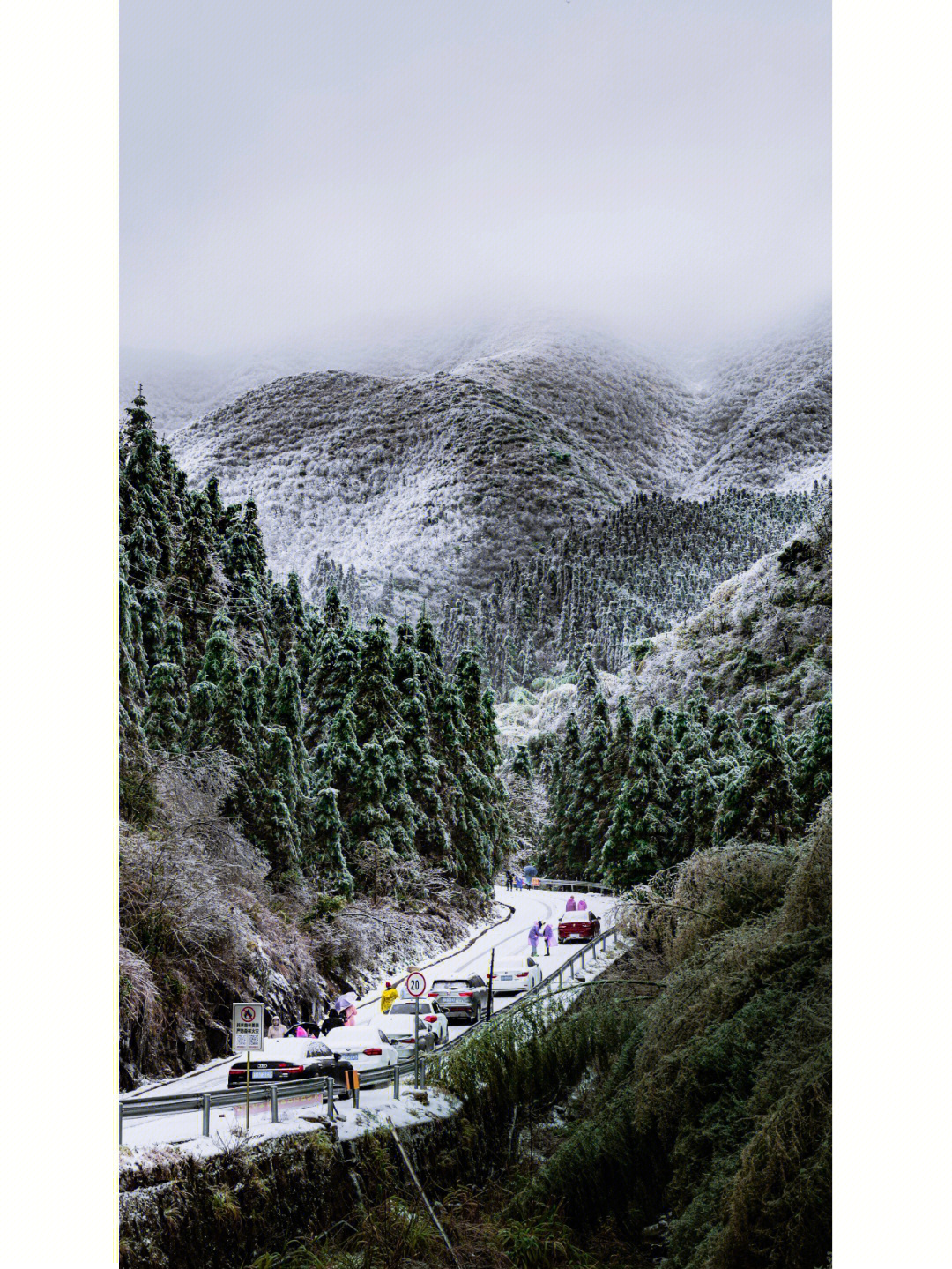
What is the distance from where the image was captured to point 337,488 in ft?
27.7

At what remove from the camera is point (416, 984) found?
285 inches

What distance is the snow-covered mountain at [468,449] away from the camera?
8148 millimetres

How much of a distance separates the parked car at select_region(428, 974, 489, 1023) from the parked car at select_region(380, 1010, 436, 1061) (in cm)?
18

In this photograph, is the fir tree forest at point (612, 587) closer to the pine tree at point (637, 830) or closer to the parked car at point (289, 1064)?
the pine tree at point (637, 830)

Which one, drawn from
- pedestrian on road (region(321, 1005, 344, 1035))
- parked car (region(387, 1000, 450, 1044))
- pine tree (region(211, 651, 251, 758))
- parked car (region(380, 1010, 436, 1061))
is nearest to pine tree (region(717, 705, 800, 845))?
parked car (region(387, 1000, 450, 1044))

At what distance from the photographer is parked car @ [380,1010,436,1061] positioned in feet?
23.1

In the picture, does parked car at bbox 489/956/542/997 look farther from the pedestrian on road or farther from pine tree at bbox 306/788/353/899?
pine tree at bbox 306/788/353/899

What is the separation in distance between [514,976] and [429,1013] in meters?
0.60

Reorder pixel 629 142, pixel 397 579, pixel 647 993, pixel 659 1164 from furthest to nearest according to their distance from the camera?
pixel 397 579 < pixel 629 142 < pixel 647 993 < pixel 659 1164

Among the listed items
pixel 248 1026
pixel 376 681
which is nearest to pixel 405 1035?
pixel 248 1026
